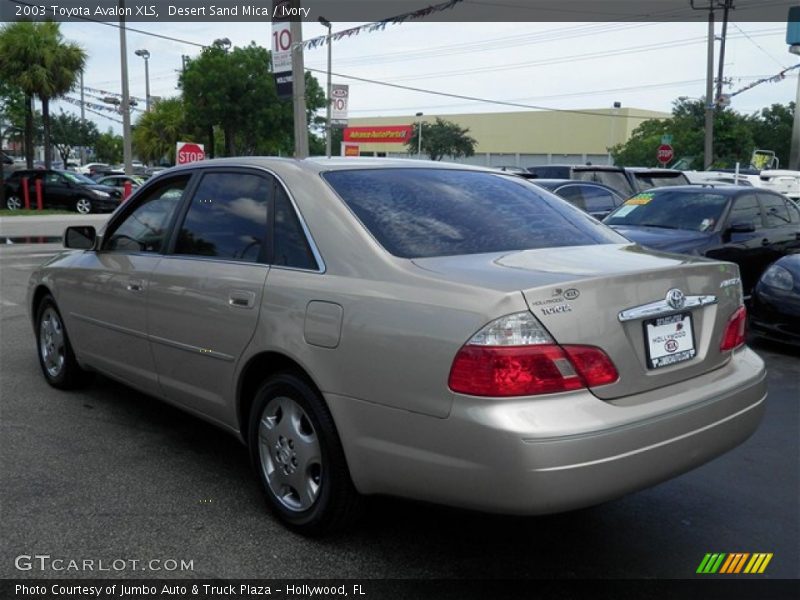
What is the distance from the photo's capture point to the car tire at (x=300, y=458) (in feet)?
10.2

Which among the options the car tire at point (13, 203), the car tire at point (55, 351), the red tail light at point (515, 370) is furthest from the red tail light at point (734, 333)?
the car tire at point (13, 203)

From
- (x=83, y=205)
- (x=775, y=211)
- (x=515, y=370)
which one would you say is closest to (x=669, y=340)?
(x=515, y=370)

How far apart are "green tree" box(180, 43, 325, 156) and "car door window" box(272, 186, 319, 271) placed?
118 ft

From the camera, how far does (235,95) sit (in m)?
38.8

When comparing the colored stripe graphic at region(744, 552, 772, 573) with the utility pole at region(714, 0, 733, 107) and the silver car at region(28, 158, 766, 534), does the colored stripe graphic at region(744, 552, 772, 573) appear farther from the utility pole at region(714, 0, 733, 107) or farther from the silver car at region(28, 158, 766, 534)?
the utility pole at region(714, 0, 733, 107)

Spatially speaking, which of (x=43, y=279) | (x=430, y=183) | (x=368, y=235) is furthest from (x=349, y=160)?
(x=43, y=279)

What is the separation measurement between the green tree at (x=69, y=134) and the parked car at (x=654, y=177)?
78773 mm

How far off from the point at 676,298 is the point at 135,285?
112 inches

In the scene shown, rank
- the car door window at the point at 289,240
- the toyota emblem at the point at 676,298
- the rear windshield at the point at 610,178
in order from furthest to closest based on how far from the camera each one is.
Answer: the rear windshield at the point at 610,178 < the car door window at the point at 289,240 < the toyota emblem at the point at 676,298

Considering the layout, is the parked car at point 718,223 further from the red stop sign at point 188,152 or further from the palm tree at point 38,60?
the palm tree at point 38,60

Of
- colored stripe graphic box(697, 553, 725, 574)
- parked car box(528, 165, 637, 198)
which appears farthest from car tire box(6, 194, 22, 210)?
colored stripe graphic box(697, 553, 725, 574)

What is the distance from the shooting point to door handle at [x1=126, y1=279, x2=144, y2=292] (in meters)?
4.27

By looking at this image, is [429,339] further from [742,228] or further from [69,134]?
[69,134]

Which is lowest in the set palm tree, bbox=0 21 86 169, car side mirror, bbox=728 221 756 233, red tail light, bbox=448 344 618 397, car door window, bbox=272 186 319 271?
red tail light, bbox=448 344 618 397
